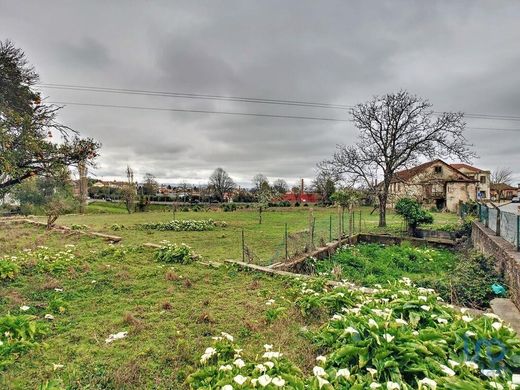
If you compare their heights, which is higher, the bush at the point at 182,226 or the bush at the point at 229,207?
the bush at the point at 229,207

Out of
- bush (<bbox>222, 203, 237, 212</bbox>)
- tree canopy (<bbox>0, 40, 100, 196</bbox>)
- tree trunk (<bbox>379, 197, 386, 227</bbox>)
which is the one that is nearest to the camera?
tree canopy (<bbox>0, 40, 100, 196</bbox>)

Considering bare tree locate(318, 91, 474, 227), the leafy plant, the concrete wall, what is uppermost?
bare tree locate(318, 91, 474, 227)

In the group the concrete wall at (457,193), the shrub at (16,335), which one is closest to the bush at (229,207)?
the concrete wall at (457,193)

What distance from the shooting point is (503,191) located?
169 ft

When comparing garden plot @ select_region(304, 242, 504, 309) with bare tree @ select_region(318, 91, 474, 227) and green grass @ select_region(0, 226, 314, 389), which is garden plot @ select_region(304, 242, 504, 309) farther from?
bare tree @ select_region(318, 91, 474, 227)

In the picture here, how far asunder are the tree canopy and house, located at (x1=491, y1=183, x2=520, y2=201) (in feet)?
194

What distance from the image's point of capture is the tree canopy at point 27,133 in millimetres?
4426

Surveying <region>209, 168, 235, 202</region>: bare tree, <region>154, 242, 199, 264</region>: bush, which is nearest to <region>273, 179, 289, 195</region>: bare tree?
<region>209, 168, 235, 202</region>: bare tree

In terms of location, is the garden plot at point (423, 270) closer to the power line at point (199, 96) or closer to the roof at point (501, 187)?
the power line at point (199, 96)

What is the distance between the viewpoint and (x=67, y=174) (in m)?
5.73

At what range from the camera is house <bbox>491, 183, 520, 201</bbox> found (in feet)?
158

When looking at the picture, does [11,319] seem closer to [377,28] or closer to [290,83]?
[377,28]

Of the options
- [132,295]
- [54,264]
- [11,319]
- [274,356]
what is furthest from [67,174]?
[274,356]

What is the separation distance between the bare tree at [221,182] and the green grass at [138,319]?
3846cm
